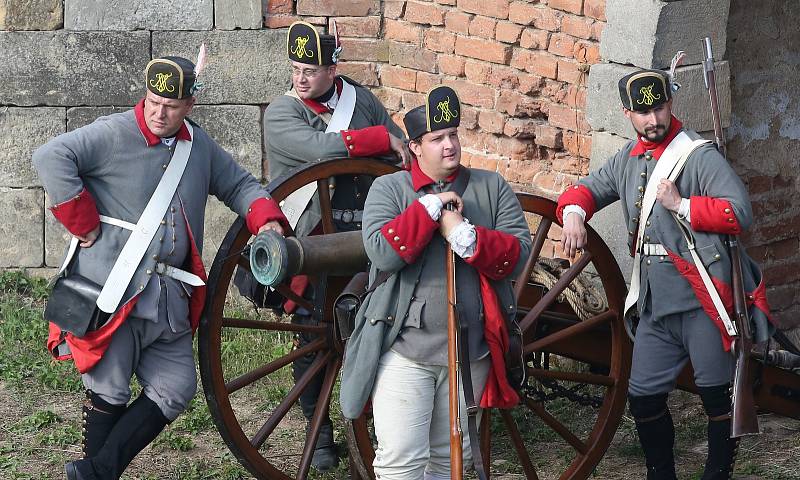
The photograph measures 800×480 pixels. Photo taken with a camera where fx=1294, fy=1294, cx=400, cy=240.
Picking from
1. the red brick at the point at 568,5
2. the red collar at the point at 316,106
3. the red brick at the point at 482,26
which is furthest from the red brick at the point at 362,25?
the red collar at the point at 316,106

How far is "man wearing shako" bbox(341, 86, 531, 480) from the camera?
411cm

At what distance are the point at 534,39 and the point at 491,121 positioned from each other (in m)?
0.52

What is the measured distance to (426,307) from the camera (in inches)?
163

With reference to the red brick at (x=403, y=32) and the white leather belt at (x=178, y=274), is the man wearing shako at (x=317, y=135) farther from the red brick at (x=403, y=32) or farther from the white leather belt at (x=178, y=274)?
the red brick at (x=403, y=32)

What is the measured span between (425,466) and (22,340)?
334cm

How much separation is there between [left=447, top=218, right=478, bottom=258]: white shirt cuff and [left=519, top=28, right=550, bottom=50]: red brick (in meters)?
2.33

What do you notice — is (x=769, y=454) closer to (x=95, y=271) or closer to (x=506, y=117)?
(x=506, y=117)

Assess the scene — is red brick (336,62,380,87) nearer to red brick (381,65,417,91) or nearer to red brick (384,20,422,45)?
red brick (381,65,417,91)

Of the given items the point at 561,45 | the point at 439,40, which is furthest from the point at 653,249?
the point at 439,40

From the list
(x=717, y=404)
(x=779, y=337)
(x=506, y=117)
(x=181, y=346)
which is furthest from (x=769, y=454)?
(x=181, y=346)

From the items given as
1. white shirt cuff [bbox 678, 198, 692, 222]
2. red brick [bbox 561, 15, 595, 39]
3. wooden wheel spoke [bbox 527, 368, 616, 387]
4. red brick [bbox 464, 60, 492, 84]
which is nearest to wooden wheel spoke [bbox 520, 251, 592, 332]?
wooden wheel spoke [bbox 527, 368, 616, 387]

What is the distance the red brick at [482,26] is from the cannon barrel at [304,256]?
220 centimetres

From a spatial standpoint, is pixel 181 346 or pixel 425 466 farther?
pixel 181 346

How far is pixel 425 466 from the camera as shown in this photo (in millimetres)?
4215
